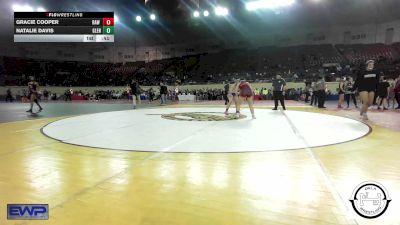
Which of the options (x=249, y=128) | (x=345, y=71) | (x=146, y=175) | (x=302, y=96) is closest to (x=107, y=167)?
(x=146, y=175)

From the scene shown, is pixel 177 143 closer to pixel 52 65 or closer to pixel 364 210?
pixel 364 210

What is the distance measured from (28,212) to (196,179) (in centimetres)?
155

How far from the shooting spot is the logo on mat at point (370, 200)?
88.9 inches

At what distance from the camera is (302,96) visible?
21938mm

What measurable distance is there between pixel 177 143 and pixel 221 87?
66.8 ft

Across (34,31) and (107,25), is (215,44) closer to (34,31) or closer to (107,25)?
(107,25)

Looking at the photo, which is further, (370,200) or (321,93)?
(321,93)

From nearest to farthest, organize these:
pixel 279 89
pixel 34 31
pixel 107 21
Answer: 1. pixel 34 31
2. pixel 107 21
3. pixel 279 89

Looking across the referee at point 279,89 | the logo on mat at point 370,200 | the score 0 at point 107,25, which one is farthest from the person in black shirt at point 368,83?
the score 0 at point 107,25

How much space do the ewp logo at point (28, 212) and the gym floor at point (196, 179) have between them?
0.18ft
